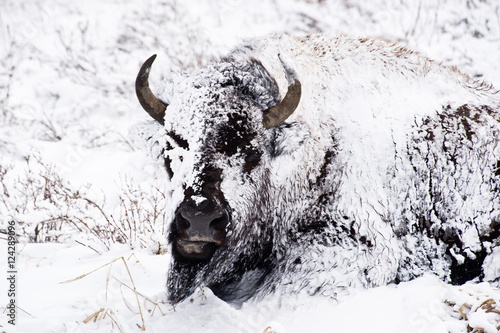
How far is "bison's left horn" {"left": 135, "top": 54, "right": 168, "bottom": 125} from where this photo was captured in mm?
3398

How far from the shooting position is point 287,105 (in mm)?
3275

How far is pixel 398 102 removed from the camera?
149 inches

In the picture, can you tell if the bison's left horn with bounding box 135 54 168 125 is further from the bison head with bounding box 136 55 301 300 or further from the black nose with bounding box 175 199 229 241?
the black nose with bounding box 175 199 229 241

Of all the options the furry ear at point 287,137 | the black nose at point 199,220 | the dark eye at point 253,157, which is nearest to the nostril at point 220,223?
the black nose at point 199,220

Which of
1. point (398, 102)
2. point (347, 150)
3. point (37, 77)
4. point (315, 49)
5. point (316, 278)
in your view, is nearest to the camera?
point (316, 278)

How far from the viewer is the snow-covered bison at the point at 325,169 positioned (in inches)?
129

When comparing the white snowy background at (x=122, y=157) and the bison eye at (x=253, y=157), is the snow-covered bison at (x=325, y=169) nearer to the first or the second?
the bison eye at (x=253, y=157)

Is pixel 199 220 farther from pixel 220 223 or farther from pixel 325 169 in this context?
pixel 325 169

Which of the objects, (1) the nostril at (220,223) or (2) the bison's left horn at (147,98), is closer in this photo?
(1) the nostril at (220,223)

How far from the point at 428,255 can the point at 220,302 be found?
1747 millimetres

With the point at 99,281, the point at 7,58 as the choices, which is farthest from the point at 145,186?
the point at 7,58

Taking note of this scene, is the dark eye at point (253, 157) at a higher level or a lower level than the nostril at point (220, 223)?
higher

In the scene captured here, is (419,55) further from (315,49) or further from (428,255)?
(428,255)

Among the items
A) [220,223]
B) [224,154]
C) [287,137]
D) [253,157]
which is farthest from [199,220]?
[287,137]
